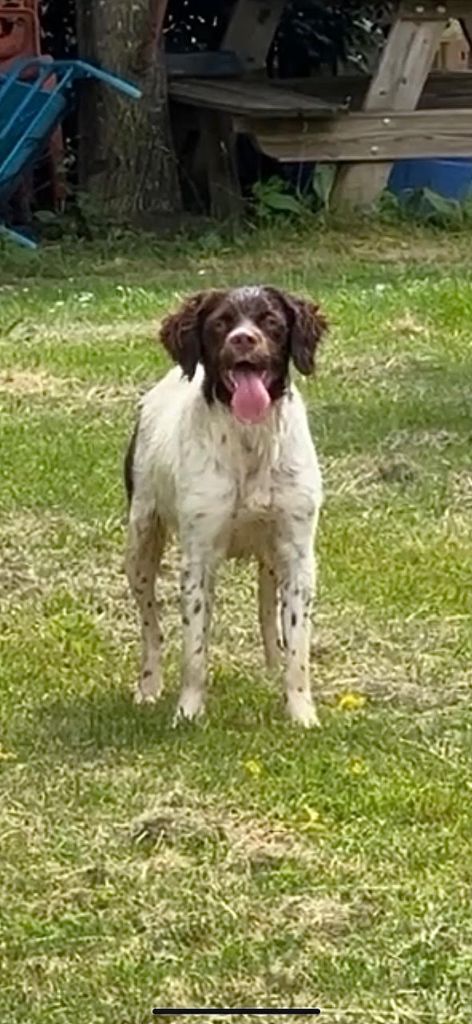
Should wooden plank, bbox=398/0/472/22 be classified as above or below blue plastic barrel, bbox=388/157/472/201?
above

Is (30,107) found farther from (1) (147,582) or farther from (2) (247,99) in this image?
(1) (147,582)

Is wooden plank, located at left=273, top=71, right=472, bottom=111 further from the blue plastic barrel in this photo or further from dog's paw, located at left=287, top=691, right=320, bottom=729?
dog's paw, located at left=287, top=691, right=320, bottom=729

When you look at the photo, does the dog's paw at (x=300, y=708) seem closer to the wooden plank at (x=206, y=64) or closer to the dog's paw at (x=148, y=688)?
the dog's paw at (x=148, y=688)

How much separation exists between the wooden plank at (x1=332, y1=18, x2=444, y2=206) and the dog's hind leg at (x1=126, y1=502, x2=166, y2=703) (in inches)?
420

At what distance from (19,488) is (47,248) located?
295 inches

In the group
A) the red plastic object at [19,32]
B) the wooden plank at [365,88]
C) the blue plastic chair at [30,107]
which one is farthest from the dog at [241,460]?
the wooden plank at [365,88]

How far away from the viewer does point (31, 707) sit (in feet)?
21.4

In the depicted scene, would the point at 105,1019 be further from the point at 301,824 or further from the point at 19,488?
the point at 19,488

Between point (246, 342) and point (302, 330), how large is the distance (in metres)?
0.19

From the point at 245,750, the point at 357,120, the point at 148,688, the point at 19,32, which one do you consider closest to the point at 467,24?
the point at 357,120

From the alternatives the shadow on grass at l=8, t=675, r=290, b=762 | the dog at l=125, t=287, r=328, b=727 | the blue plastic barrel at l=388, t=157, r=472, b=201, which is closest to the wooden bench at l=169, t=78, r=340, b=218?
the blue plastic barrel at l=388, t=157, r=472, b=201

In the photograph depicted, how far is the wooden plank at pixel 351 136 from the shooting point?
17.0 metres

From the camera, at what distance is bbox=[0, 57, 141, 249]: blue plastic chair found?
15945mm

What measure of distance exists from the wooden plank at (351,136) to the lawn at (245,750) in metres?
5.79
